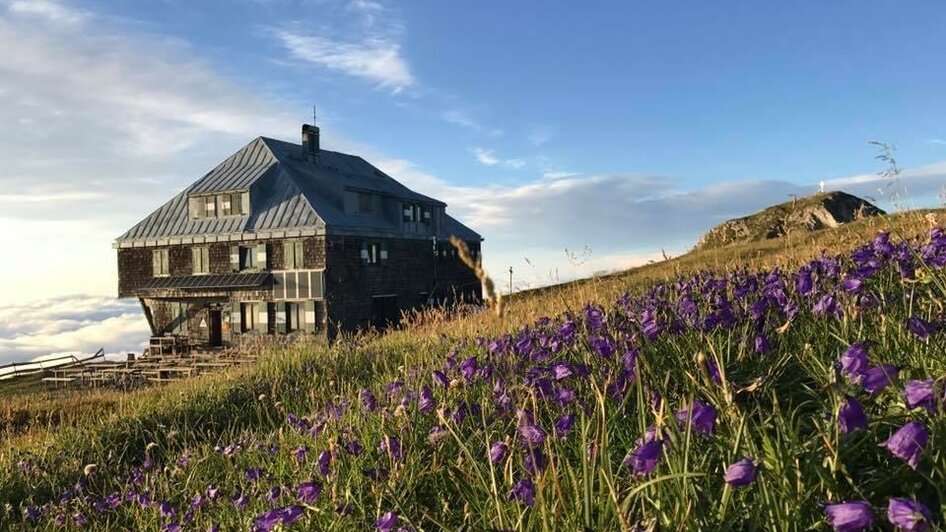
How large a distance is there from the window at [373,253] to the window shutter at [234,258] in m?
6.27

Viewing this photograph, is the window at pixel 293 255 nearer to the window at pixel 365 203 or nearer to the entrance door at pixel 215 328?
the window at pixel 365 203

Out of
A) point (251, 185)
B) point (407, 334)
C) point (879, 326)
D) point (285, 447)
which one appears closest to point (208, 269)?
point (251, 185)

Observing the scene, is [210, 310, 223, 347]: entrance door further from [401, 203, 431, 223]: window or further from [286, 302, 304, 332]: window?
[401, 203, 431, 223]: window

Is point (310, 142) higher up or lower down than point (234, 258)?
higher up

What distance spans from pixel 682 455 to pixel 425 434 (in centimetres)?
244

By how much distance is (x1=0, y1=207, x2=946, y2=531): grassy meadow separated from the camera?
2.20 m

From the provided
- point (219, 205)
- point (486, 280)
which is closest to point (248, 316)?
point (219, 205)

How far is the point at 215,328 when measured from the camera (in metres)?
37.0

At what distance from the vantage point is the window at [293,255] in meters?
33.2

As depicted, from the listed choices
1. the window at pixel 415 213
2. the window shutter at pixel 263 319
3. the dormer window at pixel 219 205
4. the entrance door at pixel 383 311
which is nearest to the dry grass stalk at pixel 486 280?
the entrance door at pixel 383 311

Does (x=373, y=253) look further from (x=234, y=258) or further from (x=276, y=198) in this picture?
(x=234, y=258)

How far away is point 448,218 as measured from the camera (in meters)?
44.5

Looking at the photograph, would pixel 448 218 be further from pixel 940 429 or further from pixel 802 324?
pixel 940 429

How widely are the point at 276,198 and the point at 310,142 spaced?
20.5ft
